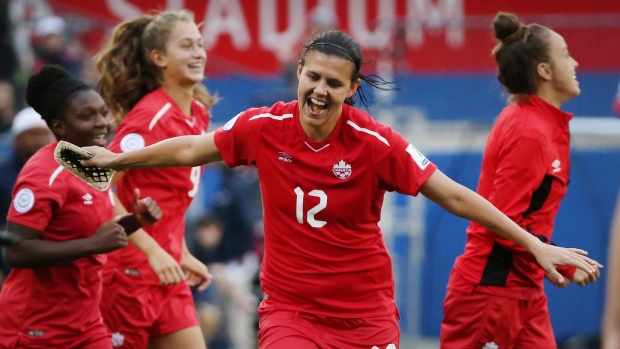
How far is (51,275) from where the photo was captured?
4965 millimetres

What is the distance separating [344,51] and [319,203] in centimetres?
72

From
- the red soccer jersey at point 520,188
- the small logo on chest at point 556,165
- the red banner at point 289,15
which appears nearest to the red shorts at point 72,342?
the red soccer jersey at point 520,188

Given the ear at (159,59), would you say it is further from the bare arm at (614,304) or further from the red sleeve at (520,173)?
the bare arm at (614,304)

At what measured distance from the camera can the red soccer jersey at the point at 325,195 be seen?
4648 mm

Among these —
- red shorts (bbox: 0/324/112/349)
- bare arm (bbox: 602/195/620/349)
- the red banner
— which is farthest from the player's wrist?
the red banner

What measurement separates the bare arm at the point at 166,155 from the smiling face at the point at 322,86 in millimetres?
511

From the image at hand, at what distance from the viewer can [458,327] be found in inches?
219

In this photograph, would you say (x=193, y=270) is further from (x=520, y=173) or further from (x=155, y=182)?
(x=520, y=173)

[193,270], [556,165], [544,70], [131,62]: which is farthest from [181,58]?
[556,165]

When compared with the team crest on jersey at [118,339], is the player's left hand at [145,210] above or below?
above

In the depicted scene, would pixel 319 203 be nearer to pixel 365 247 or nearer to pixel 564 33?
pixel 365 247

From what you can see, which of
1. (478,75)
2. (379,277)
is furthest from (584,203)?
(379,277)

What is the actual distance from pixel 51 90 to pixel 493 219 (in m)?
2.39

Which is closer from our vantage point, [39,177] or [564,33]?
[39,177]
